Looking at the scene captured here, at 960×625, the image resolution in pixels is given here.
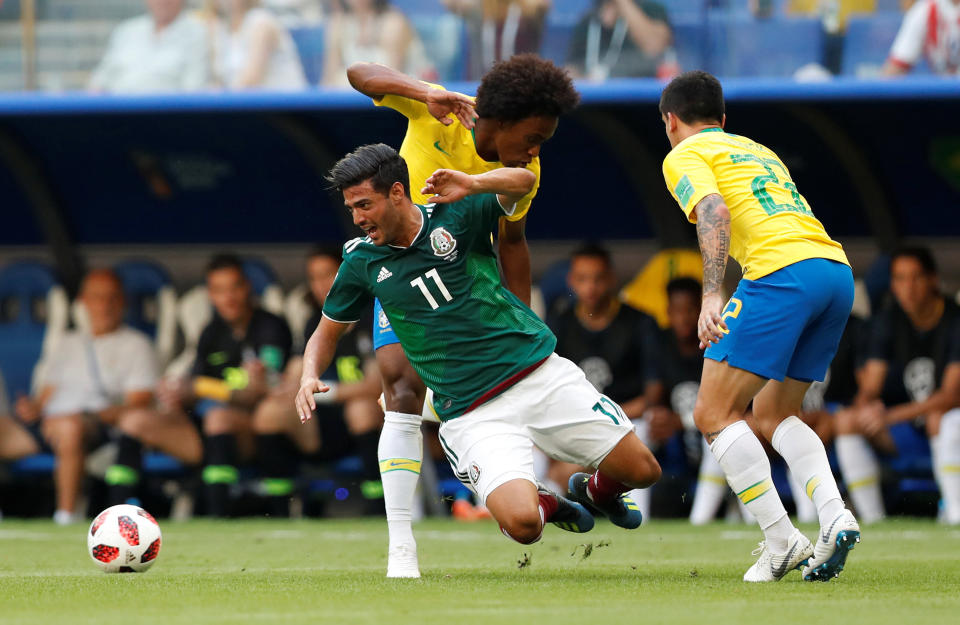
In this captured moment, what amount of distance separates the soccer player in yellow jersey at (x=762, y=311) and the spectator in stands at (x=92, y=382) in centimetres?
568

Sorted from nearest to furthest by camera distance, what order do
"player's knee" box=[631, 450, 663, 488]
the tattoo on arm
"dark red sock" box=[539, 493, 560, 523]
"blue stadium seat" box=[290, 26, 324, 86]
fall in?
the tattoo on arm, "player's knee" box=[631, 450, 663, 488], "dark red sock" box=[539, 493, 560, 523], "blue stadium seat" box=[290, 26, 324, 86]

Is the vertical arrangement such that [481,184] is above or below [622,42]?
below

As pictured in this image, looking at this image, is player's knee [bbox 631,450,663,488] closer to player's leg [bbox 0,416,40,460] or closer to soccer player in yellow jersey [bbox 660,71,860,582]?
soccer player in yellow jersey [bbox 660,71,860,582]

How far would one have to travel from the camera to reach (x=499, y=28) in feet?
31.9

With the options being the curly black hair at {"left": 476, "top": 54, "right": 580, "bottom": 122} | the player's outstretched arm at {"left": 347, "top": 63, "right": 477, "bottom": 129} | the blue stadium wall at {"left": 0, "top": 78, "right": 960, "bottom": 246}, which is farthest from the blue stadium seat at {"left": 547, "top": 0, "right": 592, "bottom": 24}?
the curly black hair at {"left": 476, "top": 54, "right": 580, "bottom": 122}

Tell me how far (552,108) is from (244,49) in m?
4.75

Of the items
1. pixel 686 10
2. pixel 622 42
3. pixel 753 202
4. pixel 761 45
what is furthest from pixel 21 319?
pixel 753 202

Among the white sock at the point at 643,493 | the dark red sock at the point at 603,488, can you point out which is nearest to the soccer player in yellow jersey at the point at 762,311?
the dark red sock at the point at 603,488

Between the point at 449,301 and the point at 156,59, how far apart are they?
16.5ft

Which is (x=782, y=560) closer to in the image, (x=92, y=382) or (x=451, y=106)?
(x=451, y=106)

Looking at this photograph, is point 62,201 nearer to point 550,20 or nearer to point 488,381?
point 550,20

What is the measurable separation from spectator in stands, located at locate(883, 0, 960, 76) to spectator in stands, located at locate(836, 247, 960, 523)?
107cm

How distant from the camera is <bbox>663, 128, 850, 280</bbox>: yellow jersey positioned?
220 inches

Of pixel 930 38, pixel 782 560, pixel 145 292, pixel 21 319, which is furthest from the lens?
pixel 21 319
